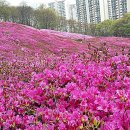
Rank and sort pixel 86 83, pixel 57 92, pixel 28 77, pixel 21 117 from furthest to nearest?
1. pixel 28 77
2. pixel 86 83
3. pixel 57 92
4. pixel 21 117

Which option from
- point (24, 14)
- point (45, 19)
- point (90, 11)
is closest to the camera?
point (24, 14)

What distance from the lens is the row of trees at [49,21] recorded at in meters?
92.2

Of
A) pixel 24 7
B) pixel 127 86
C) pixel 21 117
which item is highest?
pixel 24 7

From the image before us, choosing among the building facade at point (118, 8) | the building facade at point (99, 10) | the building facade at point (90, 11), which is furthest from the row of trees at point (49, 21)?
the building facade at point (90, 11)

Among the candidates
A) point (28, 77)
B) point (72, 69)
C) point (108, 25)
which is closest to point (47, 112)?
point (72, 69)

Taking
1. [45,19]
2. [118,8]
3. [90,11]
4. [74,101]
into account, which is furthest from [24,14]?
[74,101]

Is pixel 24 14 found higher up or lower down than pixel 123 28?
higher up

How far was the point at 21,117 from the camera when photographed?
4.90 metres

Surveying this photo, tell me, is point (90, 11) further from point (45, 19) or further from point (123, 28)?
point (123, 28)

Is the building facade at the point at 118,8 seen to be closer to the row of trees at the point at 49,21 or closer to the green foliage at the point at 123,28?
the row of trees at the point at 49,21

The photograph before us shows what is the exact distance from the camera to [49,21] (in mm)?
103750

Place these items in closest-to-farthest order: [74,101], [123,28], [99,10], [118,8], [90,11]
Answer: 1. [74,101]
2. [123,28]
3. [118,8]
4. [99,10]
5. [90,11]

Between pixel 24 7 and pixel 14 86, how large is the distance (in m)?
97.7

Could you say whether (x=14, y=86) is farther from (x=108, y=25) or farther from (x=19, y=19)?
(x=108, y=25)
